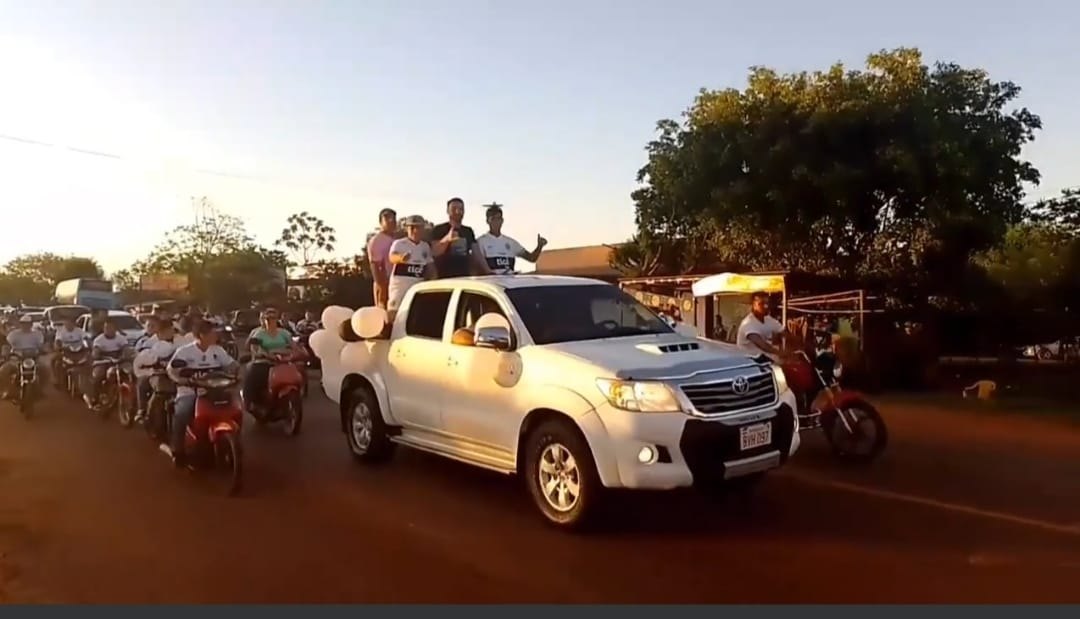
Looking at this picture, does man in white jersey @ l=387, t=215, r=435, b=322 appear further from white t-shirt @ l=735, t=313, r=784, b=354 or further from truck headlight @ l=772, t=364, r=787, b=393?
truck headlight @ l=772, t=364, r=787, b=393

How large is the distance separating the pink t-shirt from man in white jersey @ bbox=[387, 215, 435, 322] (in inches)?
32.2

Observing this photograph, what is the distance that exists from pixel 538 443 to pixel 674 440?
3.52 feet

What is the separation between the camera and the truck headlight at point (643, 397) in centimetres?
653

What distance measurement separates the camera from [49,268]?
94500 mm

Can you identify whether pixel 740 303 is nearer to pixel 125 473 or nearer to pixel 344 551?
pixel 125 473

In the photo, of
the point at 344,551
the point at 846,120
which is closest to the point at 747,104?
the point at 846,120

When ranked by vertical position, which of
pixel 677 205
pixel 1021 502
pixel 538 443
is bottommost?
pixel 1021 502

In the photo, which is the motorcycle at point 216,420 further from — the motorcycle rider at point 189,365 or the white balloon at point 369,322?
the white balloon at point 369,322

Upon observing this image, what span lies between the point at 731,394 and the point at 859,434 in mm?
3426

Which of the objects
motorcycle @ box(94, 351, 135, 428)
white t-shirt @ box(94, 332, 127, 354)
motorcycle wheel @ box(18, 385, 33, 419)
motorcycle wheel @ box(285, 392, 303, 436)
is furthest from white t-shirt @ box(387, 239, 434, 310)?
motorcycle wheel @ box(18, 385, 33, 419)

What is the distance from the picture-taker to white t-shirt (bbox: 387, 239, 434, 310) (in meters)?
10.2

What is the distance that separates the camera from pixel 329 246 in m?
55.5

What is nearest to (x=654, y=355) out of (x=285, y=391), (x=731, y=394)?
(x=731, y=394)

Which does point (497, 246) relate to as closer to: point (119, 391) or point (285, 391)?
point (285, 391)
